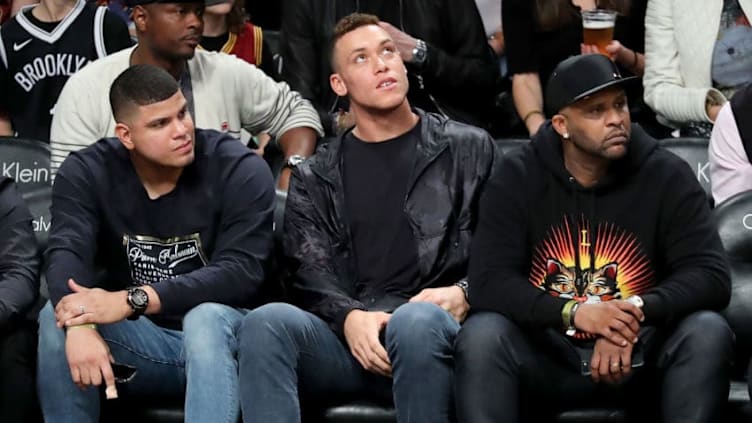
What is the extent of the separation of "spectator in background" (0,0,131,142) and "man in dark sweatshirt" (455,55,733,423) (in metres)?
2.18

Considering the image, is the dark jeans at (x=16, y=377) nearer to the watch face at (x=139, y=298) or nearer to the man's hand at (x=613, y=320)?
the watch face at (x=139, y=298)

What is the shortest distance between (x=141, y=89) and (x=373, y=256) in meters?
0.89

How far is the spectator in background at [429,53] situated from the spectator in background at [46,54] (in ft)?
2.32

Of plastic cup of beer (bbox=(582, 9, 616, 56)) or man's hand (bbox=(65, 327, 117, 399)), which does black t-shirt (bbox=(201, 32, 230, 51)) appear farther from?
man's hand (bbox=(65, 327, 117, 399))

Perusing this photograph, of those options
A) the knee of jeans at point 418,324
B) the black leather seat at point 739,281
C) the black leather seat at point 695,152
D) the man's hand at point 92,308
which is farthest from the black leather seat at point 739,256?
the man's hand at point 92,308

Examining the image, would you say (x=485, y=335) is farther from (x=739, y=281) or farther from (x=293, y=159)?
(x=293, y=159)

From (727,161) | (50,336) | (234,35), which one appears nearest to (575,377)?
(727,161)

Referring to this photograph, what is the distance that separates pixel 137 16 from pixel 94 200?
3.56 feet

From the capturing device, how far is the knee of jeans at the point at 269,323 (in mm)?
4246

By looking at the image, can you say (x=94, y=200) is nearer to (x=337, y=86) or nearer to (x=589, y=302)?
(x=337, y=86)

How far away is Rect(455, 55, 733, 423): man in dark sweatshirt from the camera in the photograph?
4.04 meters

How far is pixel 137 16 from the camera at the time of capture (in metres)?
5.56

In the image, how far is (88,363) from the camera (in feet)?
14.0

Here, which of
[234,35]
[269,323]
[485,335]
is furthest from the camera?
[234,35]
